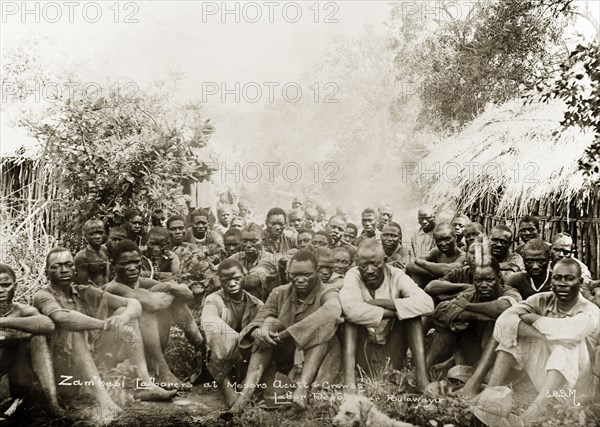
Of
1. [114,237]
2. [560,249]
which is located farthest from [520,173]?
[114,237]

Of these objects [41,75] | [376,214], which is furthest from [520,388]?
[41,75]

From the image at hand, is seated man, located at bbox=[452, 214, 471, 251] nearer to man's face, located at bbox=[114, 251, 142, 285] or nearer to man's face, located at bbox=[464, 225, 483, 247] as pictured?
man's face, located at bbox=[464, 225, 483, 247]

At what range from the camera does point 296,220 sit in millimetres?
6355

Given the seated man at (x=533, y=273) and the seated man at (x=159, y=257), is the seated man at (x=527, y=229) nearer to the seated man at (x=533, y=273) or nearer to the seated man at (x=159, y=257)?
the seated man at (x=533, y=273)

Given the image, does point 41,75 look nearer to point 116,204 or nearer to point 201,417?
point 116,204

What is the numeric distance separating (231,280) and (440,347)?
1591 millimetres

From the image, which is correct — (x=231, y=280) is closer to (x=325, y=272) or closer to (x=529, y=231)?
(x=325, y=272)

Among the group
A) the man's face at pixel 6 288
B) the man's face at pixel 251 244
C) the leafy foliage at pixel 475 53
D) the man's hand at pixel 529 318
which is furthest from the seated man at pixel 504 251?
the man's face at pixel 6 288

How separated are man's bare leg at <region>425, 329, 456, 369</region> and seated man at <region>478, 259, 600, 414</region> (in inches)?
12.9

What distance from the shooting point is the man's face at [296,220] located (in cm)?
635

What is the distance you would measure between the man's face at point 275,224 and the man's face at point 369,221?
2.02ft

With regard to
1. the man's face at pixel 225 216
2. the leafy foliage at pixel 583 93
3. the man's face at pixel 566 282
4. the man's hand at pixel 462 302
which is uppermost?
the leafy foliage at pixel 583 93

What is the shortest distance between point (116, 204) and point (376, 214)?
6.61 feet

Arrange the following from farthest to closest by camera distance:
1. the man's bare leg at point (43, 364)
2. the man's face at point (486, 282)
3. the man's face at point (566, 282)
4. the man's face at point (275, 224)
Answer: the man's face at point (275, 224) < the man's bare leg at point (43, 364) < the man's face at point (486, 282) < the man's face at point (566, 282)
